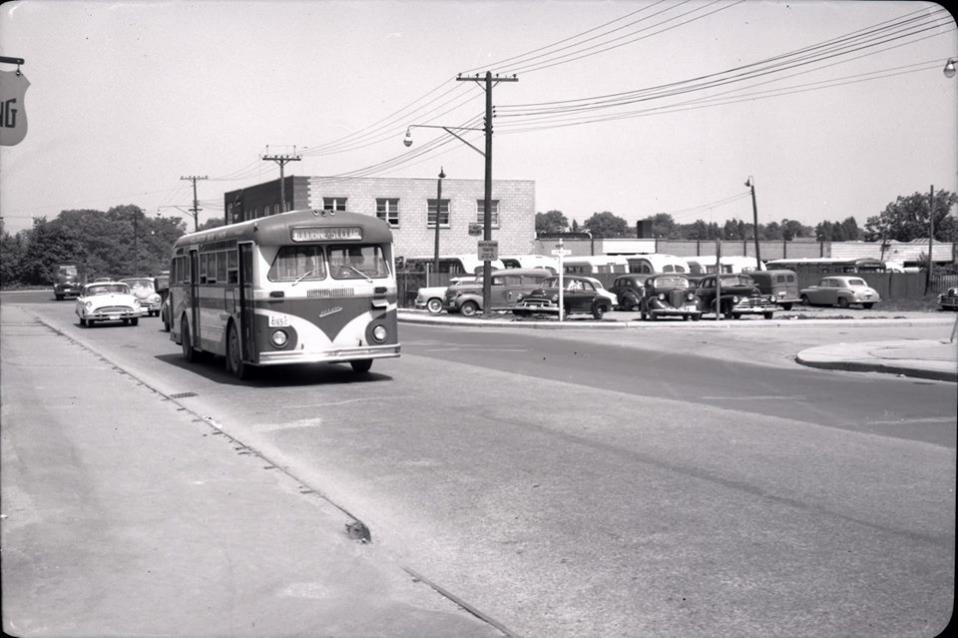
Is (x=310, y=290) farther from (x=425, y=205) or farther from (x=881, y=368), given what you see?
(x=425, y=205)

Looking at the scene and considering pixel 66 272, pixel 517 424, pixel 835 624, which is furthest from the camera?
pixel 66 272

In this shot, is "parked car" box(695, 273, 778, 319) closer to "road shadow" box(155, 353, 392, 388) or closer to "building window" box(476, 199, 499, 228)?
"road shadow" box(155, 353, 392, 388)

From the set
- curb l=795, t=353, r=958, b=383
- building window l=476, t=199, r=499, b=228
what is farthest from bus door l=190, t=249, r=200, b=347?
building window l=476, t=199, r=499, b=228

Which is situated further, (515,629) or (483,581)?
(483,581)

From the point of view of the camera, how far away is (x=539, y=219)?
17062cm

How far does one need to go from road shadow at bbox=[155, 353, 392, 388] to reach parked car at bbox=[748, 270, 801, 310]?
93.4 feet

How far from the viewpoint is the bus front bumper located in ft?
51.3

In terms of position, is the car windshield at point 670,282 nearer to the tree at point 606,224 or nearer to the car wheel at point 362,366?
the car wheel at point 362,366

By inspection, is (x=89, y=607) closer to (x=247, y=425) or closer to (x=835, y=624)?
(x=835, y=624)

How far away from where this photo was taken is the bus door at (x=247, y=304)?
52.3 ft

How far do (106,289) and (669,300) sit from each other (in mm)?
21242

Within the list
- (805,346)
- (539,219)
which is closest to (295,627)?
(805,346)

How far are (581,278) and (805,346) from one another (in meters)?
14.1

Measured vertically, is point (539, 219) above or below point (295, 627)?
above
